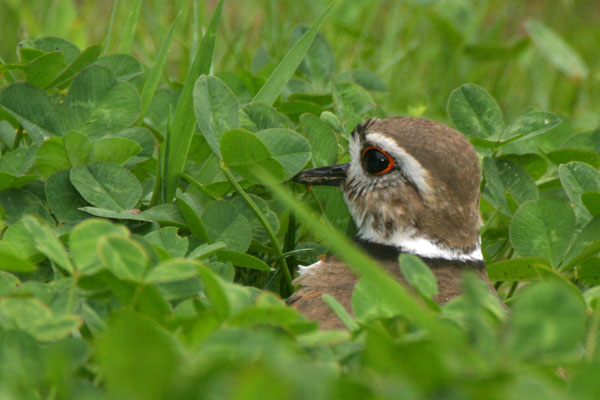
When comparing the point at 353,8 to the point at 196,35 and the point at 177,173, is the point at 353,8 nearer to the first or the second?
the point at 196,35

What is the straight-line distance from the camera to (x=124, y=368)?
46.1 inches

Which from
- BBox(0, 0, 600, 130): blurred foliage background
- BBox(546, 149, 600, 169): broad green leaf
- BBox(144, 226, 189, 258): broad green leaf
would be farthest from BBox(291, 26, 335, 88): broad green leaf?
BBox(144, 226, 189, 258): broad green leaf

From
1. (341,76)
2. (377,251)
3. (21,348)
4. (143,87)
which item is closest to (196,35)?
(341,76)

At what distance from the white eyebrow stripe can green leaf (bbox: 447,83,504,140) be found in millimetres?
347

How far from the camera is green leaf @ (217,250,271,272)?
7.20 feet

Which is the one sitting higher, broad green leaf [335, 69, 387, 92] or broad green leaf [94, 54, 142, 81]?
broad green leaf [94, 54, 142, 81]

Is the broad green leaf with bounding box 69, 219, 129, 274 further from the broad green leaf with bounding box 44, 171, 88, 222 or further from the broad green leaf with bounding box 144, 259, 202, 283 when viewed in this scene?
the broad green leaf with bounding box 44, 171, 88, 222

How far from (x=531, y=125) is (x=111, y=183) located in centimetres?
147

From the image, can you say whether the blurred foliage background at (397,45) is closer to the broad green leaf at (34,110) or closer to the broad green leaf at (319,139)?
the broad green leaf at (319,139)

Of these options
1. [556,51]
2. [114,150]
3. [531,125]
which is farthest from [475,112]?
[556,51]

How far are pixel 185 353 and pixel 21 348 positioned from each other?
0.93ft

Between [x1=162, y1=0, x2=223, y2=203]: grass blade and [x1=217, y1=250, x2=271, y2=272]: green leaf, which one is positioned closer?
[x1=217, y1=250, x2=271, y2=272]: green leaf

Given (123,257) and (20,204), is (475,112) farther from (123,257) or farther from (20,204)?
(123,257)

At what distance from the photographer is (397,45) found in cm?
512
